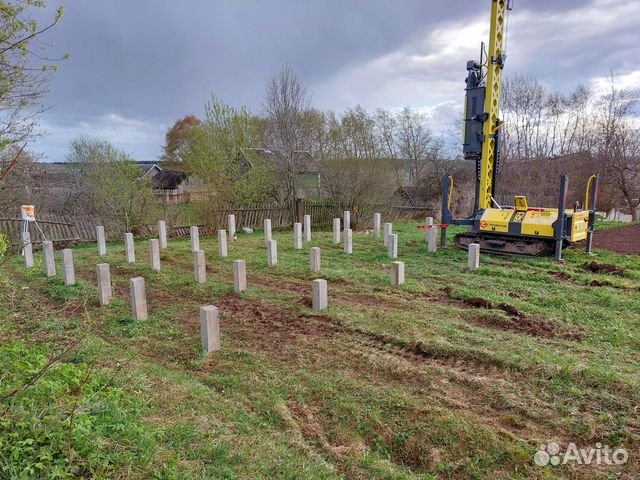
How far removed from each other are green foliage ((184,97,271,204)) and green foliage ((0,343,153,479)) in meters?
15.8

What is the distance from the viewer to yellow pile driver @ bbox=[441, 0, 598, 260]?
10172 mm

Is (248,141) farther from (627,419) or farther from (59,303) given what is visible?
(627,419)

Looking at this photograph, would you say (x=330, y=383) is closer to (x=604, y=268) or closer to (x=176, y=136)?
(x=604, y=268)

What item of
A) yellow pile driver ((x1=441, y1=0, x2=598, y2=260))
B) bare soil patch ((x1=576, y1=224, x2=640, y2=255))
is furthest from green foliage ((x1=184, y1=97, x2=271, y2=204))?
bare soil patch ((x1=576, y1=224, x2=640, y2=255))

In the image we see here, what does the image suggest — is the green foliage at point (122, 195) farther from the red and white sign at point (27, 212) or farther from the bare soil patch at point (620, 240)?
the bare soil patch at point (620, 240)

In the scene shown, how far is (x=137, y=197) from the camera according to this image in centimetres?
1664

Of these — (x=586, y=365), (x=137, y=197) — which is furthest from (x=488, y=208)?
(x=137, y=197)

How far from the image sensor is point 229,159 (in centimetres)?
2073

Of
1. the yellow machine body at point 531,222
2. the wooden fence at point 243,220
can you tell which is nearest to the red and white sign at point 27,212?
the wooden fence at point 243,220

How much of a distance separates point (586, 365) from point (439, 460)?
7.46 ft

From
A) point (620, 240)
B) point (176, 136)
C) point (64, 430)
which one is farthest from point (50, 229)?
point (176, 136)

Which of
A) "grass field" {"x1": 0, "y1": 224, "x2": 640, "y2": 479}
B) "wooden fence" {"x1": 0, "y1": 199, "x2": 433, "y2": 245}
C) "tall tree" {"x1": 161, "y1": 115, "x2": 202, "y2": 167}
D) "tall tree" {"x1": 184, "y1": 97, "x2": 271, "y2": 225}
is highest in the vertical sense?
"tall tree" {"x1": 161, "y1": 115, "x2": 202, "y2": 167}

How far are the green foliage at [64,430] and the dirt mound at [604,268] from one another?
372 inches

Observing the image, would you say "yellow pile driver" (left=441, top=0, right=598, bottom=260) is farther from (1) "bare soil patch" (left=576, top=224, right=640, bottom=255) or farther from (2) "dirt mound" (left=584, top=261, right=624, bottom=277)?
(1) "bare soil patch" (left=576, top=224, right=640, bottom=255)
